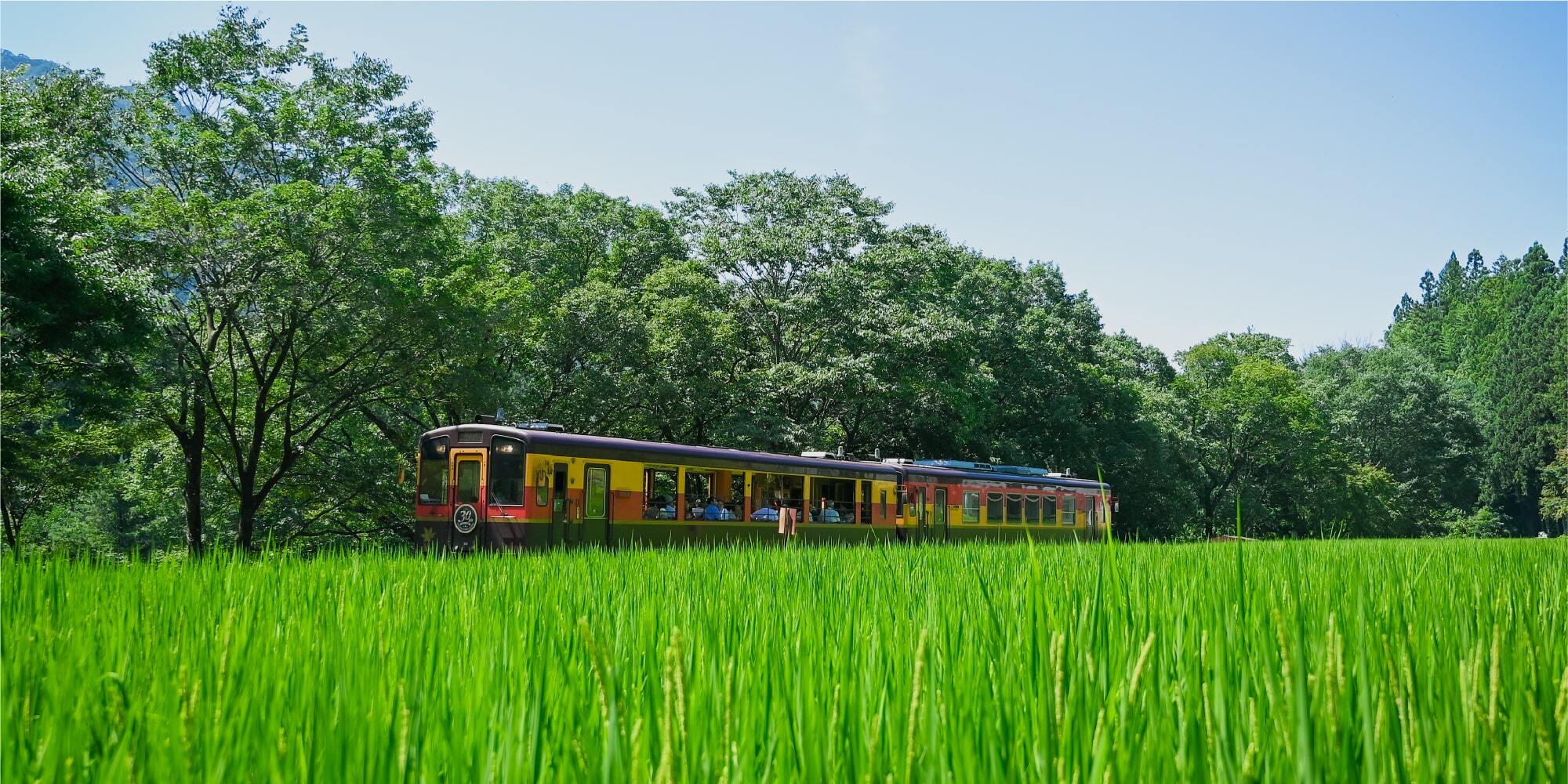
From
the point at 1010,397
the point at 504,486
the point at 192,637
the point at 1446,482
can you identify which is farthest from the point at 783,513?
the point at 1446,482

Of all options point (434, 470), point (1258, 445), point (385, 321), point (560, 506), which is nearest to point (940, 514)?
point (560, 506)

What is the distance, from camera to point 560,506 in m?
15.8

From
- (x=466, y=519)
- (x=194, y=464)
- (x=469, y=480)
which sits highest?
(x=194, y=464)

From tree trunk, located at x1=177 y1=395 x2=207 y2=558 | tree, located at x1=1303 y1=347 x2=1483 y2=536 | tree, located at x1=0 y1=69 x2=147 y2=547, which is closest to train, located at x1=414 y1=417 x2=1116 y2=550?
tree, located at x1=0 y1=69 x2=147 y2=547

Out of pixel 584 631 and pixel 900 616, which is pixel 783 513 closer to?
pixel 900 616

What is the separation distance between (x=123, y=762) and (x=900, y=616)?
7.27ft

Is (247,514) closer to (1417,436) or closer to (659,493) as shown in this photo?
(659,493)

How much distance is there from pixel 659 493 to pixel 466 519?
9.96 feet

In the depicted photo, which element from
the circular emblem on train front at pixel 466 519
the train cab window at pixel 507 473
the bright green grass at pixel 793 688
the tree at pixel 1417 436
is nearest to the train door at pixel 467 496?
the circular emblem on train front at pixel 466 519

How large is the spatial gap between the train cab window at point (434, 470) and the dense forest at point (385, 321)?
3922 mm

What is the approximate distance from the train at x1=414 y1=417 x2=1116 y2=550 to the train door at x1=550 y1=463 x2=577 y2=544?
0.01 meters

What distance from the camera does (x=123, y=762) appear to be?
4.64ft

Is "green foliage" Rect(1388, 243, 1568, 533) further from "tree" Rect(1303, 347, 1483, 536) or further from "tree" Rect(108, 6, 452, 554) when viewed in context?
"tree" Rect(108, 6, 452, 554)

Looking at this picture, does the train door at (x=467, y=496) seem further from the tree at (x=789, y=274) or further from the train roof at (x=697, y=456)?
the tree at (x=789, y=274)
